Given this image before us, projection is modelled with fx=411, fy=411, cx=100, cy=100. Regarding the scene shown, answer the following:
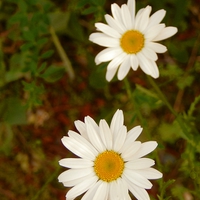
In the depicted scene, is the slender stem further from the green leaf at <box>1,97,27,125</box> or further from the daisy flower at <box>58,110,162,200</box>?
the daisy flower at <box>58,110,162,200</box>

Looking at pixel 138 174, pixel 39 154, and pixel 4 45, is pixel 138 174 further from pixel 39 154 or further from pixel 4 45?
pixel 4 45

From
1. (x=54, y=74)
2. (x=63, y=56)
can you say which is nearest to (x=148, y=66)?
(x=54, y=74)

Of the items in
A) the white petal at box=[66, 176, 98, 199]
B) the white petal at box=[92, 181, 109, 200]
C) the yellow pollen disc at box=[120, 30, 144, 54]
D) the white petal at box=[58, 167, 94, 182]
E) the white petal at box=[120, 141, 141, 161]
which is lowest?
the white petal at box=[92, 181, 109, 200]

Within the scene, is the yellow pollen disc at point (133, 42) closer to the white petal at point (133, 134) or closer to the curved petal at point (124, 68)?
the curved petal at point (124, 68)

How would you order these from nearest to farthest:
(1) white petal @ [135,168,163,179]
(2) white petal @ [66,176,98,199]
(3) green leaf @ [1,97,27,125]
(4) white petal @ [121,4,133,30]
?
(1) white petal @ [135,168,163,179] → (2) white petal @ [66,176,98,199] → (4) white petal @ [121,4,133,30] → (3) green leaf @ [1,97,27,125]

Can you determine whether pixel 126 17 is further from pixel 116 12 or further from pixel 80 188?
pixel 80 188

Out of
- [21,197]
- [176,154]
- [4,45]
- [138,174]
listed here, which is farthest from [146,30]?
[21,197]

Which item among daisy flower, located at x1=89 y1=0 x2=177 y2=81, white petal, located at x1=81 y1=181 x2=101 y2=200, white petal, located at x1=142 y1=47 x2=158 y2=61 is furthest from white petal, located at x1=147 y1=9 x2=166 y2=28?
white petal, located at x1=81 y1=181 x2=101 y2=200
